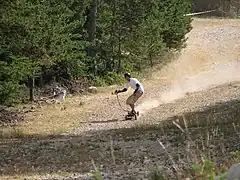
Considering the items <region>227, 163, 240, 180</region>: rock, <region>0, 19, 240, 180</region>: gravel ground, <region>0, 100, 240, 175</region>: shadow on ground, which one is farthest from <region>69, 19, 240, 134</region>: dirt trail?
<region>227, 163, 240, 180</region>: rock

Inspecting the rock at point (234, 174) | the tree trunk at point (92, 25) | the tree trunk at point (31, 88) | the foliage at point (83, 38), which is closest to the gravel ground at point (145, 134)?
the rock at point (234, 174)

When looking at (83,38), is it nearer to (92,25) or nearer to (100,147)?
(92,25)

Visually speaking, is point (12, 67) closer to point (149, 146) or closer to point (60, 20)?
point (60, 20)

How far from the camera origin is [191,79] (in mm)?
33094

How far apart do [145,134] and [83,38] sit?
15961 millimetres

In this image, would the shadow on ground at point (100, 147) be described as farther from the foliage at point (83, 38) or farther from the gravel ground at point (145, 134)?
the foliage at point (83, 38)

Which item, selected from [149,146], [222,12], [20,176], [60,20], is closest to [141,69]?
[60,20]

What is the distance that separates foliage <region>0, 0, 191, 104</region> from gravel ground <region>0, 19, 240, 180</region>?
6.41 ft

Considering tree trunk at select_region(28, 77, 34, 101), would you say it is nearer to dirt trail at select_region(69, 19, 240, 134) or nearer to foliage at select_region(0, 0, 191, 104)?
foliage at select_region(0, 0, 191, 104)

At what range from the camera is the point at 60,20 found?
84.0 feet

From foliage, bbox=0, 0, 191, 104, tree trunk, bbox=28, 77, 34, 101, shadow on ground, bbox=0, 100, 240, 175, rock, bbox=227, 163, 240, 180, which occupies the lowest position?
shadow on ground, bbox=0, 100, 240, 175

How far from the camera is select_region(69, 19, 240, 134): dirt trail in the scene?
72.9 feet

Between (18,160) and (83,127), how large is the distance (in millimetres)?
6379

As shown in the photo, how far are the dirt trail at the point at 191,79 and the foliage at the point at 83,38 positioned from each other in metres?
2.01
